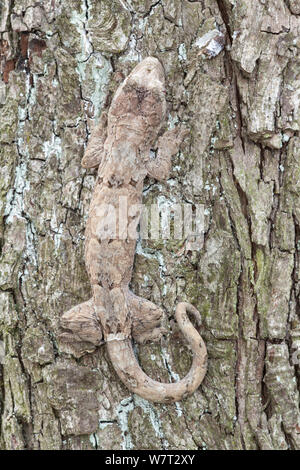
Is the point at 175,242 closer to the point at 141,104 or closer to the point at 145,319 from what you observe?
the point at 145,319

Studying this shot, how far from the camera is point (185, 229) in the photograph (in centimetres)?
388

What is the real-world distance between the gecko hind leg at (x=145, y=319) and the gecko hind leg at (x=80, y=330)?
0.23 meters

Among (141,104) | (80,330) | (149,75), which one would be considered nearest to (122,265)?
(80,330)

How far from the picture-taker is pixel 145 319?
3.81 m

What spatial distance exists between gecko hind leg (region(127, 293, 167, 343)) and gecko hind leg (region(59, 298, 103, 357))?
0.76ft

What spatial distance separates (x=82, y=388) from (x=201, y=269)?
107 centimetres

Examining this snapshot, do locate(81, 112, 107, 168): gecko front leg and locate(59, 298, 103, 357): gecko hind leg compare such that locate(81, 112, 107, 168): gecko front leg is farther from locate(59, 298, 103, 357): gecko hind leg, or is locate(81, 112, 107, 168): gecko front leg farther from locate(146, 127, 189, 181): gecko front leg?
locate(59, 298, 103, 357): gecko hind leg

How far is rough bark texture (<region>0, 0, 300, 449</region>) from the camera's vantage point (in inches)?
149

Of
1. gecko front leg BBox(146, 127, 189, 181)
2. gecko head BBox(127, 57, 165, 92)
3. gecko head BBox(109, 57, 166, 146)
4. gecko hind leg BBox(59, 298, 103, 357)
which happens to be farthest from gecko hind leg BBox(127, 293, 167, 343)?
gecko head BBox(127, 57, 165, 92)

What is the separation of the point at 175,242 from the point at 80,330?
2.71 feet

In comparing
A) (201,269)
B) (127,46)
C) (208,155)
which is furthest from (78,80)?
(201,269)

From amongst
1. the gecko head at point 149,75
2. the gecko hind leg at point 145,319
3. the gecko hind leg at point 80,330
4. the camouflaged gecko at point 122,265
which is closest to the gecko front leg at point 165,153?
the camouflaged gecko at point 122,265

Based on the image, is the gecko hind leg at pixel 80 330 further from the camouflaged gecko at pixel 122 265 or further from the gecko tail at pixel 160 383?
the gecko tail at pixel 160 383

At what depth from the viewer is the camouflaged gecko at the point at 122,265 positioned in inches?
148
